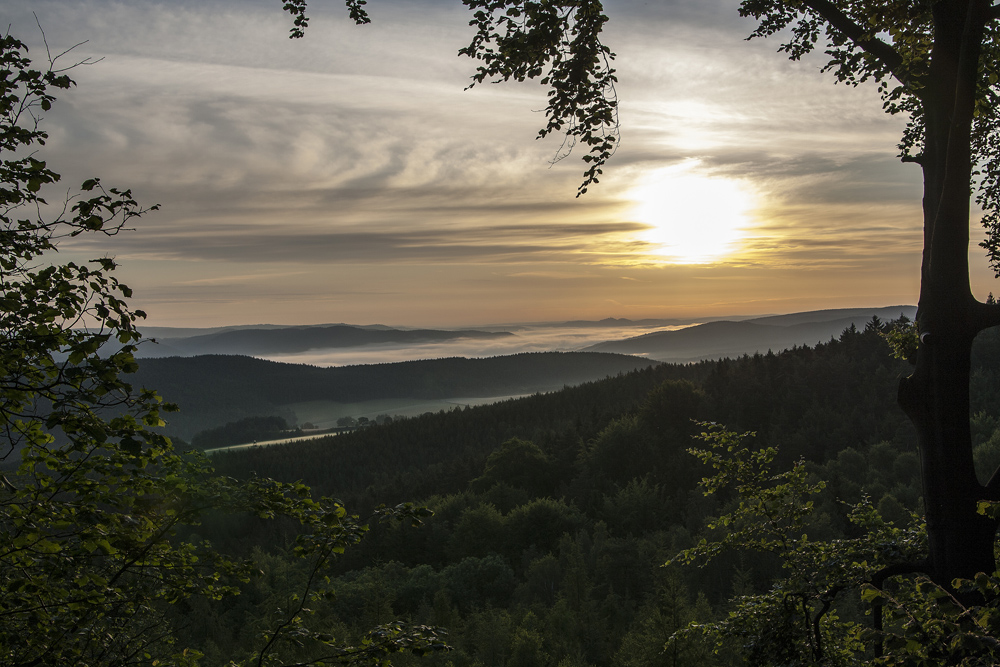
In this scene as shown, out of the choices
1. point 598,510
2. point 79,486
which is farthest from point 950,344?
point 598,510

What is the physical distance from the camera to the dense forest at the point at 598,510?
35.5 m

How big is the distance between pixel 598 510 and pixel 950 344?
70.6 meters

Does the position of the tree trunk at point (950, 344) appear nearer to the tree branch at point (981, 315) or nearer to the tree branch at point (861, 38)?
the tree branch at point (981, 315)

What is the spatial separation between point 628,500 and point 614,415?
4136 centimetres

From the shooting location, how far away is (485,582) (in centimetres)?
5291

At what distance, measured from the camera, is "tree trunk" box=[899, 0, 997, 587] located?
6.73 metres

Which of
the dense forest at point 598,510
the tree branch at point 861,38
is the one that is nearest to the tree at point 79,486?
the dense forest at point 598,510

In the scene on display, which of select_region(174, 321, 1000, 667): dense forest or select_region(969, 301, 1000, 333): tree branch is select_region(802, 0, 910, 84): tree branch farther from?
select_region(174, 321, 1000, 667): dense forest

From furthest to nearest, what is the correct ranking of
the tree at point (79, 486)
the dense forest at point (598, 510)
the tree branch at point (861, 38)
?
the dense forest at point (598, 510), the tree branch at point (861, 38), the tree at point (79, 486)

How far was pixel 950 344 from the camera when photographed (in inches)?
274

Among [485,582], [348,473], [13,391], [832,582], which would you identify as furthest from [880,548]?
[348,473]

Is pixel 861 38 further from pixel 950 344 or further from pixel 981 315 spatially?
pixel 950 344

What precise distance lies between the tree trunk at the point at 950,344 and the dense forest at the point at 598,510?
36.7 inches

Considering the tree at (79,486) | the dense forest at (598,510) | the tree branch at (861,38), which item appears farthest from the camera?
the dense forest at (598,510)
